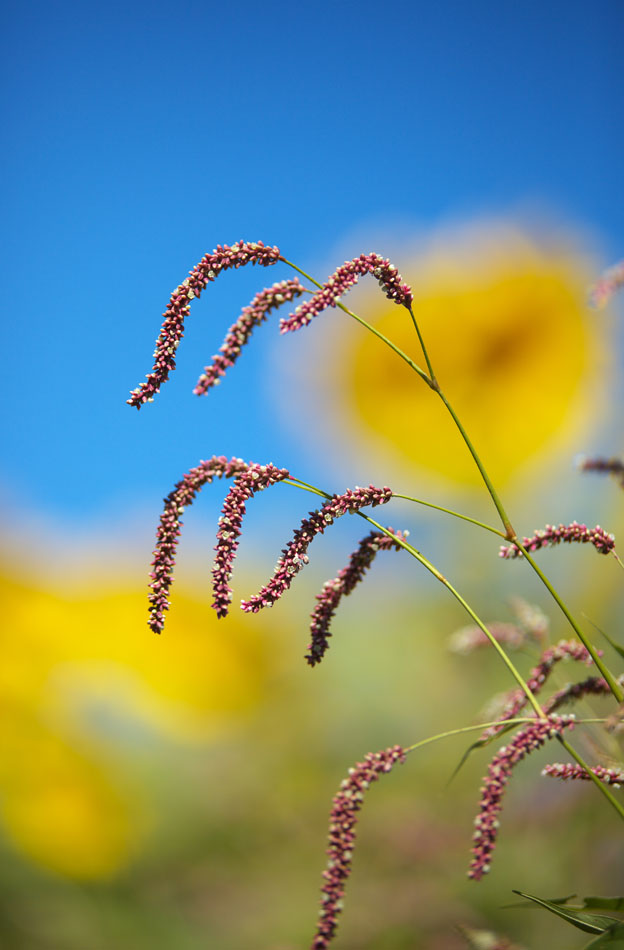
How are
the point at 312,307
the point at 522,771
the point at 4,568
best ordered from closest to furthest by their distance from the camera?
the point at 312,307 → the point at 522,771 → the point at 4,568

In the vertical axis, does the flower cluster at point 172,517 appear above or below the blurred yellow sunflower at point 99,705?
below

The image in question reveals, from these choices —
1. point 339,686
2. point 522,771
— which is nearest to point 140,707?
point 339,686

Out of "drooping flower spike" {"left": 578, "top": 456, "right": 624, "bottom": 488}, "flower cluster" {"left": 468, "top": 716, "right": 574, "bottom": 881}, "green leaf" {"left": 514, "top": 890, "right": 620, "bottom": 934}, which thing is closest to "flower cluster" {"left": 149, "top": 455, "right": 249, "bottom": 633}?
"flower cluster" {"left": 468, "top": 716, "right": 574, "bottom": 881}

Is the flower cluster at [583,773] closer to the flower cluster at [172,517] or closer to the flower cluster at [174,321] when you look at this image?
the flower cluster at [172,517]

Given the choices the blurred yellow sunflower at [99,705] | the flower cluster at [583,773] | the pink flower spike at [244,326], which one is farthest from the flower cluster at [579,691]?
the blurred yellow sunflower at [99,705]

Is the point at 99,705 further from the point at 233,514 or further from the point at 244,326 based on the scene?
the point at 244,326

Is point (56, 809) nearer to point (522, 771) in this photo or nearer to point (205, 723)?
point (205, 723)
